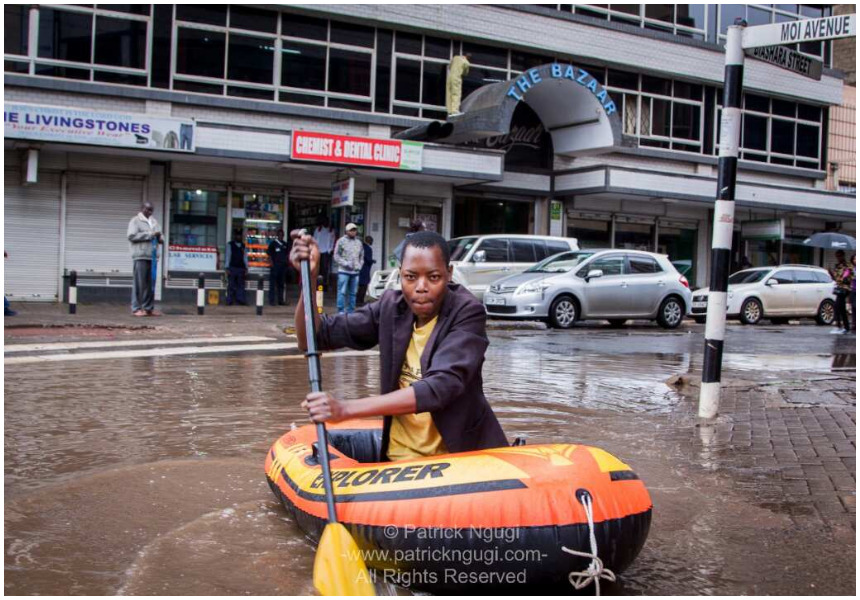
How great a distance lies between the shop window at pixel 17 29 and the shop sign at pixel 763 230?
22.4 meters

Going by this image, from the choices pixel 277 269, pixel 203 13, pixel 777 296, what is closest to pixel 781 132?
pixel 777 296

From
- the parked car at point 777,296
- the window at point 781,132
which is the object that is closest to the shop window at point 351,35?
the parked car at point 777,296

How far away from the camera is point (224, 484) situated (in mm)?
4875

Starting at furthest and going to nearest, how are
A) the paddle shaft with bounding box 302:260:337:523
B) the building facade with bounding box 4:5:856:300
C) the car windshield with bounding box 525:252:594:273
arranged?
the building facade with bounding box 4:5:856:300
the car windshield with bounding box 525:252:594:273
the paddle shaft with bounding box 302:260:337:523

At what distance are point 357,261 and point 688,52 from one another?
16.4 metres

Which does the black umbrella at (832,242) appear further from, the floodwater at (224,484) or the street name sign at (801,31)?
the street name sign at (801,31)

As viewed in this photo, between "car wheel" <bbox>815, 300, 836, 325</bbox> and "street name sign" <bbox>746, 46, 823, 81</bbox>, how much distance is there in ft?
51.9

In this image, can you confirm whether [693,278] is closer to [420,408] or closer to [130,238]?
[130,238]

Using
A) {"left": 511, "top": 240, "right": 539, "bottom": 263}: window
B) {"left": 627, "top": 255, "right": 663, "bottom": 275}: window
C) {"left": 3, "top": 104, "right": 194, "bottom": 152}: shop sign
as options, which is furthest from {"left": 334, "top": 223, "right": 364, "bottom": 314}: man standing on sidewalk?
{"left": 627, "top": 255, "right": 663, "bottom": 275}: window

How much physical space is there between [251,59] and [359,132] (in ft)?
10.4

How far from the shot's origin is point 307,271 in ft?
13.1

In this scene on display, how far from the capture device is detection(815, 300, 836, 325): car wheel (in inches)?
869

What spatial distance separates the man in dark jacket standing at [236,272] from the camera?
66.8 feet

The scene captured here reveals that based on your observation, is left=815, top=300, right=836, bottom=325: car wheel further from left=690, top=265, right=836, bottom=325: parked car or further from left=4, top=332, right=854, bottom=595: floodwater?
left=4, top=332, right=854, bottom=595: floodwater
